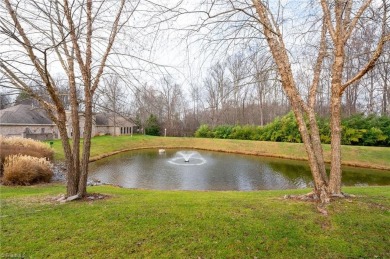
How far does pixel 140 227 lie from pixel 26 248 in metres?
1.20

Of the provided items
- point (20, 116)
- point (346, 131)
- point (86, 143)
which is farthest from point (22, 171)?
point (346, 131)

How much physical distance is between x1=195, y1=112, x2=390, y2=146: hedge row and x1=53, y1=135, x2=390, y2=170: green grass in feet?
5.13

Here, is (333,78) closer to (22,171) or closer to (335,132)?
(335,132)

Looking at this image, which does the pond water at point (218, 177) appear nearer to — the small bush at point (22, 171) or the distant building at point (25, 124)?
the small bush at point (22, 171)


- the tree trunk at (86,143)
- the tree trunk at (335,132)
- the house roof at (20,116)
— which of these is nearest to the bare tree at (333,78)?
the tree trunk at (335,132)

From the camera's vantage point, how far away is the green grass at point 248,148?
14.1 m

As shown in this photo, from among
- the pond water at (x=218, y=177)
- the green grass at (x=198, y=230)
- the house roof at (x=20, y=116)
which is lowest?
the pond water at (x=218, y=177)

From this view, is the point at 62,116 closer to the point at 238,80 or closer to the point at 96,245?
the point at 96,245

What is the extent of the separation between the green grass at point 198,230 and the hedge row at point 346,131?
51.1 feet

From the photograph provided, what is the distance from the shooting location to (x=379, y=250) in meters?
2.63

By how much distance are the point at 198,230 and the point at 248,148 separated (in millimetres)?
17990

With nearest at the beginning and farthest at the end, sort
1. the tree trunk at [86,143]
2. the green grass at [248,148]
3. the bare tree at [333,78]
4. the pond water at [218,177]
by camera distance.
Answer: the bare tree at [333,78]
the tree trunk at [86,143]
the pond water at [218,177]
the green grass at [248,148]

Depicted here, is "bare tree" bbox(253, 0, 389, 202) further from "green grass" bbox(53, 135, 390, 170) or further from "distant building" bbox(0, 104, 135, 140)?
"distant building" bbox(0, 104, 135, 140)

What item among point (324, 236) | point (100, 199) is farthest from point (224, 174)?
point (324, 236)
